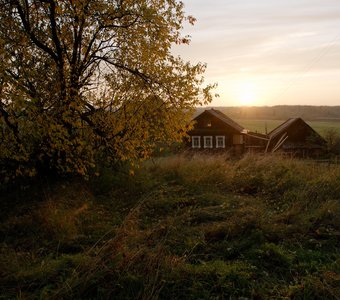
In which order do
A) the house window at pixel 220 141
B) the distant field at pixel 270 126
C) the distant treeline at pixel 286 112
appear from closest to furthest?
the house window at pixel 220 141 → the distant field at pixel 270 126 → the distant treeline at pixel 286 112

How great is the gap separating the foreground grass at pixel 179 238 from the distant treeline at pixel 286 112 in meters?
107

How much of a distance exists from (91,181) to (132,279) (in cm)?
610

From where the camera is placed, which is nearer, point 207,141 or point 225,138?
point 225,138

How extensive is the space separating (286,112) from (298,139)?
83.6 metres

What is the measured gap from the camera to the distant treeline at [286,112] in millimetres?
116312

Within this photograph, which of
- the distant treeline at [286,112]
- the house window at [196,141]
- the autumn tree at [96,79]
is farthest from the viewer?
the distant treeline at [286,112]

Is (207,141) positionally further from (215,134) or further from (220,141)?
(220,141)

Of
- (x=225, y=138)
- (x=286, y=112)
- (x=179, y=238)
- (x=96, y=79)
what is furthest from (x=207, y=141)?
(x=286, y=112)

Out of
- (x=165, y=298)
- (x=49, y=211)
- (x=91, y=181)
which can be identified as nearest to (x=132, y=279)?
(x=165, y=298)

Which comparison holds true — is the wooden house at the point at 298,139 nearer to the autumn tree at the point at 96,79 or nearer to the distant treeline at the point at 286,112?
the autumn tree at the point at 96,79

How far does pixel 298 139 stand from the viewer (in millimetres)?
44594

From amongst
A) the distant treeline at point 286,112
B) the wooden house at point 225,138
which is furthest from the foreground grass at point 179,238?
the distant treeline at point 286,112

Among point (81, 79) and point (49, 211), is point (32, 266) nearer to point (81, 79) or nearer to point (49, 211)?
point (49, 211)

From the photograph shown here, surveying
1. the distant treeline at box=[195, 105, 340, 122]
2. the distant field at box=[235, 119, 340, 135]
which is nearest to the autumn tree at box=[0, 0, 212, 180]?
the distant field at box=[235, 119, 340, 135]
